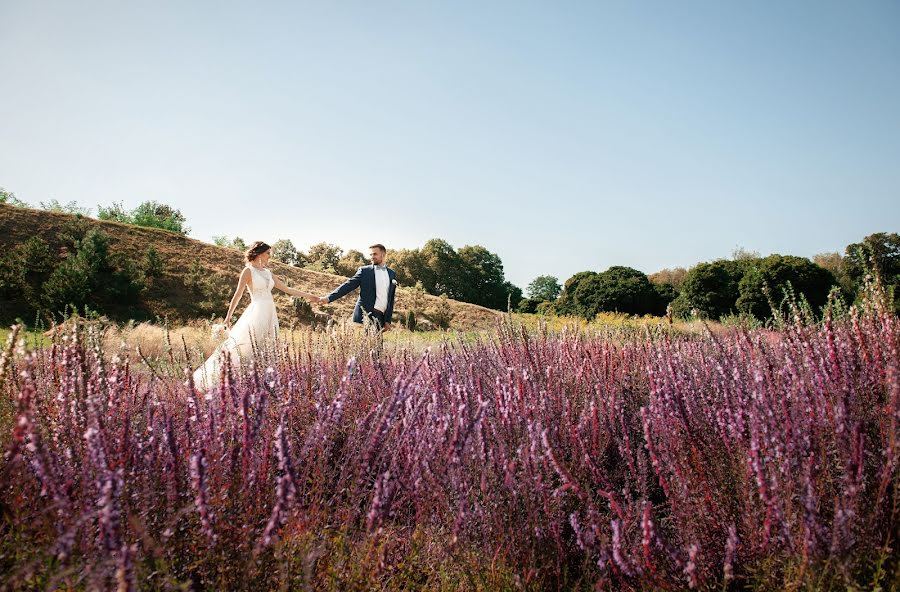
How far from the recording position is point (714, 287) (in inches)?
743

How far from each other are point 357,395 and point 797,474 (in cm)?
214

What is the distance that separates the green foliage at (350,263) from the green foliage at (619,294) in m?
19.5

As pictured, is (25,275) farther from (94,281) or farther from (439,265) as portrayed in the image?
(439,265)

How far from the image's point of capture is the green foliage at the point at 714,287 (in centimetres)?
1864

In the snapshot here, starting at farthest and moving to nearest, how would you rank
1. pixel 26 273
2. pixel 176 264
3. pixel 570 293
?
pixel 570 293 → pixel 176 264 → pixel 26 273

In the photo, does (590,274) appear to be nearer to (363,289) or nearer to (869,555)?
(363,289)

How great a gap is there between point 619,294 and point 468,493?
21.8 meters

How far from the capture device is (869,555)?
4.90 feet

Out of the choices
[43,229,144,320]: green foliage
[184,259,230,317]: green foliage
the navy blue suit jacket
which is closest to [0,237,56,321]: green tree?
[43,229,144,320]: green foliage

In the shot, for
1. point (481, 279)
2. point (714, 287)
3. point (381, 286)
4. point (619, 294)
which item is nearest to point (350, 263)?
point (481, 279)

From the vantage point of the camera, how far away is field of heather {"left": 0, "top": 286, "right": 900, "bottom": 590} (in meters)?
1.30

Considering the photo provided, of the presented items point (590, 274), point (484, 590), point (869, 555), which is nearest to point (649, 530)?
point (484, 590)

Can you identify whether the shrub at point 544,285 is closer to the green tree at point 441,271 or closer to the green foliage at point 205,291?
the green tree at point 441,271

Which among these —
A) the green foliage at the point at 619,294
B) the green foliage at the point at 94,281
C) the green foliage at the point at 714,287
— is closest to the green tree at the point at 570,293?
the green foliage at the point at 619,294
